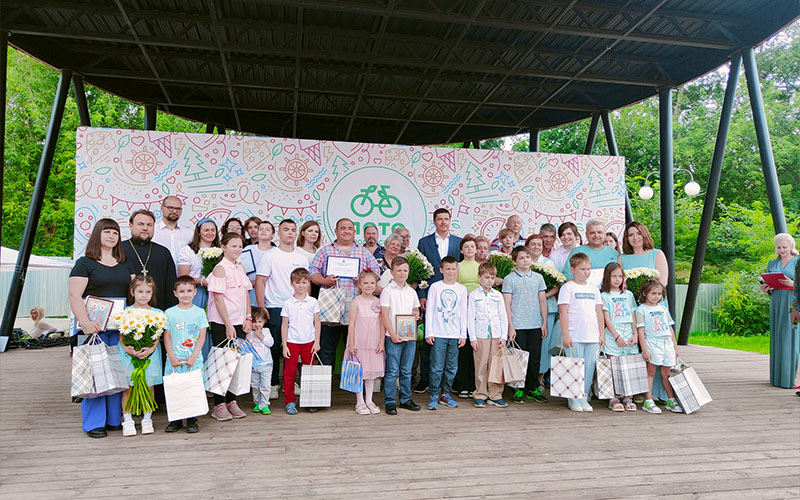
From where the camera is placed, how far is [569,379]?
4578 mm

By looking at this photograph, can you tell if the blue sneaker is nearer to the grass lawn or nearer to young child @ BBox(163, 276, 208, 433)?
young child @ BBox(163, 276, 208, 433)

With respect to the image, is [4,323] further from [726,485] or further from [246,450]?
[726,485]

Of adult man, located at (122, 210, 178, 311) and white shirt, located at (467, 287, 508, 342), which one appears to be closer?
adult man, located at (122, 210, 178, 311)

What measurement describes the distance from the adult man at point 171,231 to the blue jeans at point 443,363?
2687 mm

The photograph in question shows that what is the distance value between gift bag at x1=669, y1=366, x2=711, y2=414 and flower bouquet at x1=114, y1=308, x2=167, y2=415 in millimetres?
4489

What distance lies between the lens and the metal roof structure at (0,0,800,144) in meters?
7.58

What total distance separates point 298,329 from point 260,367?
0.47 metres

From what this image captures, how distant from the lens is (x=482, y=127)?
1488 centimetres

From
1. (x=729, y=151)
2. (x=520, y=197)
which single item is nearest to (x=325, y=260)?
(x=520, y=197)

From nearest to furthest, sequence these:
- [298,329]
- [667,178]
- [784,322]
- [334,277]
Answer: [298,329] → [334,277] → [784,322] → [667,178]

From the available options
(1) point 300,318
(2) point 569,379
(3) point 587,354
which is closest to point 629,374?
(3) point 587,354

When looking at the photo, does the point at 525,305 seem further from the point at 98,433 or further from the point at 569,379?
the point at 98,433

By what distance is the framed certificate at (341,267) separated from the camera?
4.85 meters

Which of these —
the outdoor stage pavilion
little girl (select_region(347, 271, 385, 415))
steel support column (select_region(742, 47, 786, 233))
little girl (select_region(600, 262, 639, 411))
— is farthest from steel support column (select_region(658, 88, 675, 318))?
little girl (select_region(347, 271, 385, 415))
